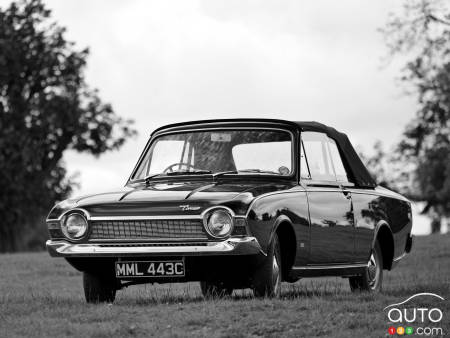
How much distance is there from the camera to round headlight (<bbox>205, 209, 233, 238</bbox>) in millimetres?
9844

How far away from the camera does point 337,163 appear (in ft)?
40.6

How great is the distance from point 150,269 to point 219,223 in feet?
2.39

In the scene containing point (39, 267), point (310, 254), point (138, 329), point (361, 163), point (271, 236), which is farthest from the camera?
point (39, 267)

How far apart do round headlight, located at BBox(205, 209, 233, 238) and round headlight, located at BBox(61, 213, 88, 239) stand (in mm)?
1169

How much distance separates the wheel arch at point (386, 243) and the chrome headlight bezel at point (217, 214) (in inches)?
139

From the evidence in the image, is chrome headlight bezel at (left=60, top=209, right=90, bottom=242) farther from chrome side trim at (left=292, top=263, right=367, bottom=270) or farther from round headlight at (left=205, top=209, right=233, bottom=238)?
chrome side trim at (left=292, top=263, right=367, bottom=270)

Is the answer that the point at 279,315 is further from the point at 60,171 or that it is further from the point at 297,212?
the point at 60,171

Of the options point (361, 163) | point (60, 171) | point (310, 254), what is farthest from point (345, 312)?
point (60, 171)

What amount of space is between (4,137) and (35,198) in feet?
8.81

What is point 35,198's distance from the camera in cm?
4347

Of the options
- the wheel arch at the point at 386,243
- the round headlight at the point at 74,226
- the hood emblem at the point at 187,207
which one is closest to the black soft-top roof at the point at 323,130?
the wheel arch at the point at 386,243

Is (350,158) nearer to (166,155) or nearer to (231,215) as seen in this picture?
(166,155)

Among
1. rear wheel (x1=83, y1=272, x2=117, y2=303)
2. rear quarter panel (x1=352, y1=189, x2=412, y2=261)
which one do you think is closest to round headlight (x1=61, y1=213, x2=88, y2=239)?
rear wheel (x1=83, y1=272, x2=117, y2=303)

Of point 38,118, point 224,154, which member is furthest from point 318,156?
point 38,118
